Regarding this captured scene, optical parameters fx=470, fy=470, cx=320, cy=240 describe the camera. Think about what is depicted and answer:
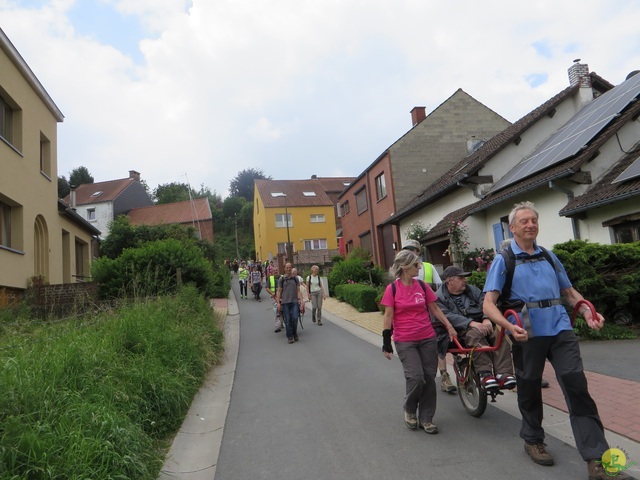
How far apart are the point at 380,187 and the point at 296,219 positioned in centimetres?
2115

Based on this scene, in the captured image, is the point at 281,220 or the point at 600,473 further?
the point at 281,220

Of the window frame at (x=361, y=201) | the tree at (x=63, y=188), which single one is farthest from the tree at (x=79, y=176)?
the window frame at (x=361, y=201)

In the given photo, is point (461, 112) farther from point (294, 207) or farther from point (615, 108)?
point (294, 207)

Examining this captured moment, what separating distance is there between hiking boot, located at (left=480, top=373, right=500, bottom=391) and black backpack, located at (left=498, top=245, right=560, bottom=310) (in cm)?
99

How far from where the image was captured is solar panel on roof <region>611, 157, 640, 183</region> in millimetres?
9639

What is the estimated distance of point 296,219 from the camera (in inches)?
1781

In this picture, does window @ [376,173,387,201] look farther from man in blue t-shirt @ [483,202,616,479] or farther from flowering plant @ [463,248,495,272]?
man in blue t-shirt @ [483,202,616,479]

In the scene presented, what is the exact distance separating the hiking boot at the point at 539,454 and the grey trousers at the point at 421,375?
1009mm

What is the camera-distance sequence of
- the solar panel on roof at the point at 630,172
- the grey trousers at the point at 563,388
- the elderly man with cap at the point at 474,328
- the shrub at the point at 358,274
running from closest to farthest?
1. the grey trousers at the point at 563,388
2. the elderly man with cap at the point at 474,328
3. the solar panel on roof at the point at 630,172
4. the shrub at the point at 358,274

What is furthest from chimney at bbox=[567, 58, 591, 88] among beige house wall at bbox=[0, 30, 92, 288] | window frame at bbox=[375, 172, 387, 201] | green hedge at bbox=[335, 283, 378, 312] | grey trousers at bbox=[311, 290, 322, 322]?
beige house wall at bbox=[0, 30, 92, 288]

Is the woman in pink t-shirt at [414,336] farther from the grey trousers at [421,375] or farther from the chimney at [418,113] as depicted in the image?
the chimney at [418,113]

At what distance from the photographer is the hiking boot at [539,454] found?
11.5 ft

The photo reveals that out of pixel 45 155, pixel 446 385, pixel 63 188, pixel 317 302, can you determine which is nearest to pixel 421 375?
pixel 446 385

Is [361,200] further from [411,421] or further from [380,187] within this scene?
[411,421]
